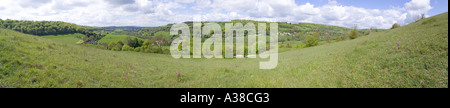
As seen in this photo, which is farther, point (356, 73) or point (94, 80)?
point (356, 73)
